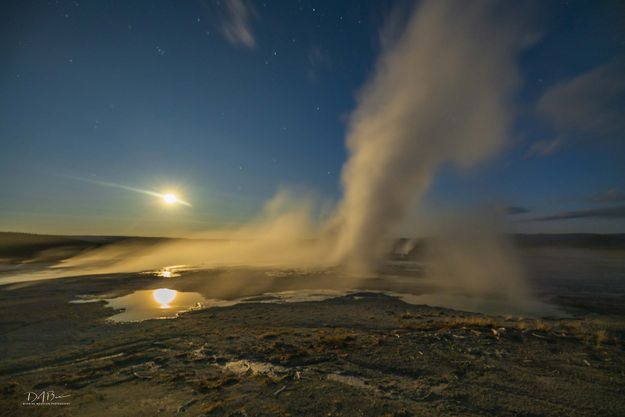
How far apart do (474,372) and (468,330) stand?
14.8 feet

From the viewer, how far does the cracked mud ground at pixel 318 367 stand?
23.3 feet

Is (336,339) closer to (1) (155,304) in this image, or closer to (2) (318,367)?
(2) (318,367)

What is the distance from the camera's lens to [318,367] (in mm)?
9367

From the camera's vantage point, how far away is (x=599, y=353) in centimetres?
985

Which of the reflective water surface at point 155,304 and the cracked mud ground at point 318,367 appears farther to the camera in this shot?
the reflective water surface at point 155,304

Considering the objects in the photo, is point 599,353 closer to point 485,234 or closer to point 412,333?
point 412,333
